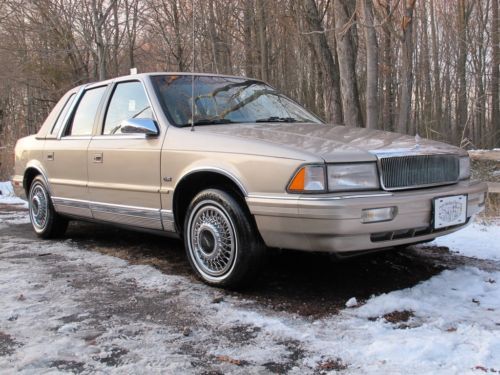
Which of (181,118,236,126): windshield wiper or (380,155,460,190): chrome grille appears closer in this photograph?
(380,155,460,190): chrome grille

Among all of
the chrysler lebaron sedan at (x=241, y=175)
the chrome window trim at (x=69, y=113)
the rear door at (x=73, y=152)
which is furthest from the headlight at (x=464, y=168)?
the chrome window trim at (x=69, y=113)

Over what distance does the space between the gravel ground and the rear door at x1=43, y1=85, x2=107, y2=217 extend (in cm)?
53

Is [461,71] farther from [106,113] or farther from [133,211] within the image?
[133,211]

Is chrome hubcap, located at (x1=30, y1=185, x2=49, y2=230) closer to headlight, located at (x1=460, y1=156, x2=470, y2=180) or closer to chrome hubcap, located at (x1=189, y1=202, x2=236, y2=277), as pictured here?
chrome hubcap, located at (x1=189, y1=202, x2=236, y2=277)

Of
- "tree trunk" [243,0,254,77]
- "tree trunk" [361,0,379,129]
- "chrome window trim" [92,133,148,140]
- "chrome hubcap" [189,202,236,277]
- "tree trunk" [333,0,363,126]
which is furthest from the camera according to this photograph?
"tree trunk" [243,0,254,77]

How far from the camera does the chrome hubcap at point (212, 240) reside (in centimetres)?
362

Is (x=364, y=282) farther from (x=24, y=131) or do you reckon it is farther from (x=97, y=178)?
(x=24, y=131)

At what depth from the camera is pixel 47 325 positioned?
10.2 feet

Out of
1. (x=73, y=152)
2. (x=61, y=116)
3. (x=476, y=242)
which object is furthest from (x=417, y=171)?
(x=61, y=116)

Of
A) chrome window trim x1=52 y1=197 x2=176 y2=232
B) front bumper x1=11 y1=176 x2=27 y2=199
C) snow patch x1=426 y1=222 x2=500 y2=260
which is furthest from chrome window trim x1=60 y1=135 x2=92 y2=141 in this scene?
snow patch x1=426 y1=222 x2=500 y2=260

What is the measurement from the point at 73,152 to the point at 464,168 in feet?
11.7

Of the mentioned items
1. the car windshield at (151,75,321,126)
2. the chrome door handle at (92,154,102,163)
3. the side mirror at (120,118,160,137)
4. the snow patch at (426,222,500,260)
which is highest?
the car windshield at (151,75,321,126)

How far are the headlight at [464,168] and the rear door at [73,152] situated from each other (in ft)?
10.8

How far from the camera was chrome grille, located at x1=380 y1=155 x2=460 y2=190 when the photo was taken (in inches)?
129
